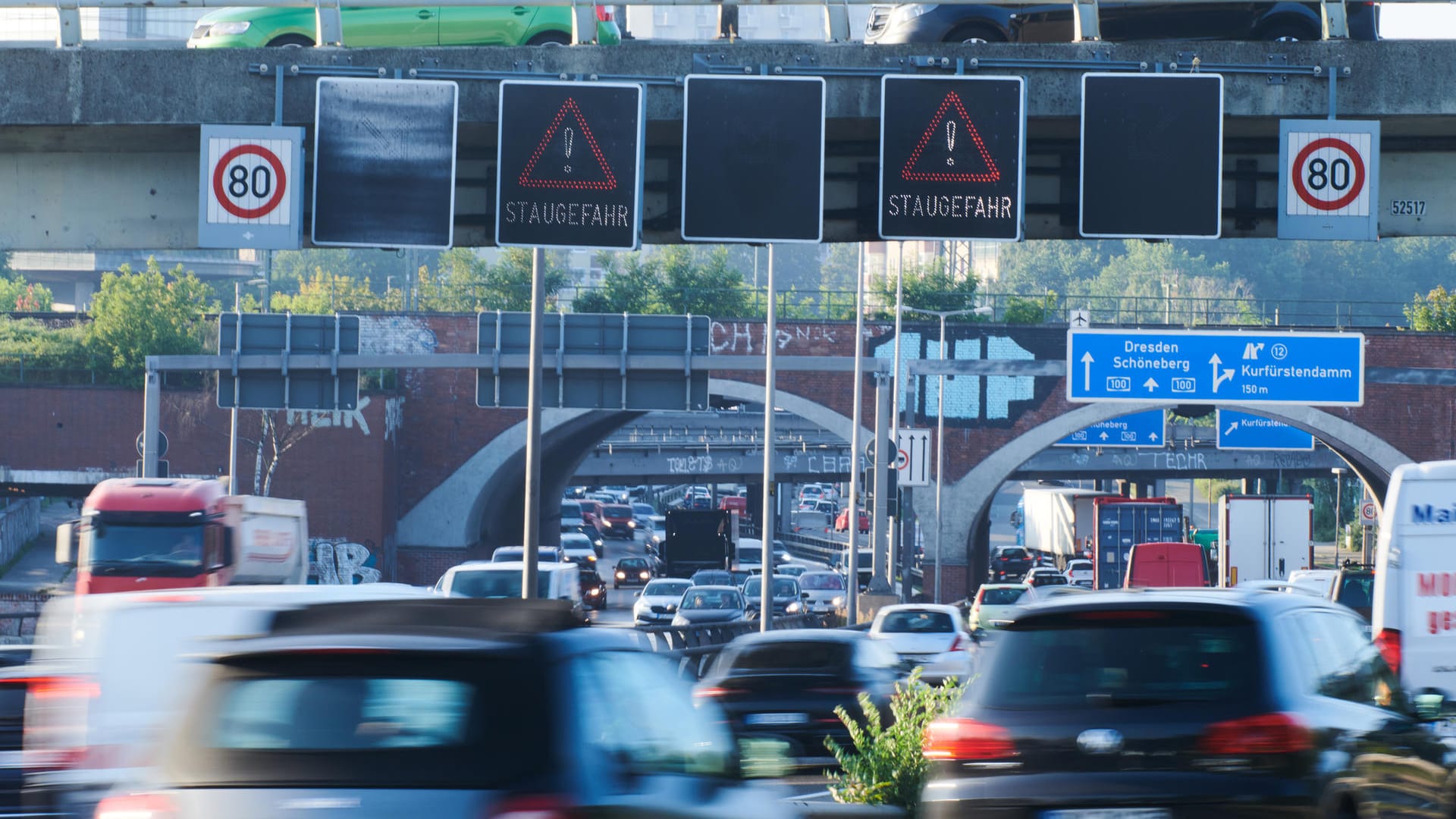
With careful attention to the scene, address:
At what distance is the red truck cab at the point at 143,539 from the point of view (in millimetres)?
26031

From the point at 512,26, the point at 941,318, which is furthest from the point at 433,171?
the point at 941,318

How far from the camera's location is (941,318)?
56375 millimetres

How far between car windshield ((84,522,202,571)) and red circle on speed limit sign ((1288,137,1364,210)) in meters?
17.2

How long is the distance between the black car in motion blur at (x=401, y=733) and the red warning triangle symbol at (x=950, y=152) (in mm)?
10583

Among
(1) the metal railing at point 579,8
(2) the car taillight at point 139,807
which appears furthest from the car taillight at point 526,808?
(1) the metal railing at point 579,8

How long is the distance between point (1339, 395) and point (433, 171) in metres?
26.7

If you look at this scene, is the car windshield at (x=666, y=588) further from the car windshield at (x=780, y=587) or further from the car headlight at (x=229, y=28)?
the car headlight at (x=229, y=28)

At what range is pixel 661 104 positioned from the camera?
15.6 m

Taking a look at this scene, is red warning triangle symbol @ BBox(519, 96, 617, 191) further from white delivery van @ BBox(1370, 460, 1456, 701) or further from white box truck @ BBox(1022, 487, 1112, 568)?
white box truck @ BBox(1022, 487, 1112, 568)

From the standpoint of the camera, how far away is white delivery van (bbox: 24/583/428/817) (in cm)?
938

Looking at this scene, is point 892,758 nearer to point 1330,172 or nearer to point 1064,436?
point 1330,172

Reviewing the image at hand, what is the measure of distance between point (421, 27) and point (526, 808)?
15.1 metres

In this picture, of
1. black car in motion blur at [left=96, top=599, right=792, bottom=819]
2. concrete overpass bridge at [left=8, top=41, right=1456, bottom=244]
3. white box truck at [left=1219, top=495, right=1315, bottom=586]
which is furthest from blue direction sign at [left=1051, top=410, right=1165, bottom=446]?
black car in motion blur at [left=96, top=599, right=792, bottom=819]

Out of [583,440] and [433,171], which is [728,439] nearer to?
[583,440]
